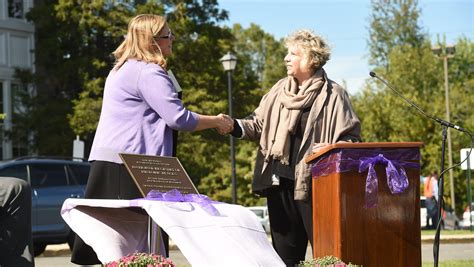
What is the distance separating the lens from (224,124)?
7.43m

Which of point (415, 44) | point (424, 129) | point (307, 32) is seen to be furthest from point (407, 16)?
point (307, 32)

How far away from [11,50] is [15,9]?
180 cm

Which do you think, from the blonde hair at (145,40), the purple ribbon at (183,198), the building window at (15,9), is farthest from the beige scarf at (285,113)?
the building window at (15,9)

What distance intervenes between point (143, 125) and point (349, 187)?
4.58 feet

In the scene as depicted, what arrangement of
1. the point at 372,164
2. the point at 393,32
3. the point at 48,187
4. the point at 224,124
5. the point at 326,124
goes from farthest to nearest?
the point at 393,32 < the point at 48,187 < the point at 326,124 < the point at 224,124 < the point at 372,164

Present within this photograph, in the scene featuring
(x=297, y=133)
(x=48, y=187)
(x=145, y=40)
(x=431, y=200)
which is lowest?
(x=431, y=200)

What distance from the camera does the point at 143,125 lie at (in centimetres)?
664

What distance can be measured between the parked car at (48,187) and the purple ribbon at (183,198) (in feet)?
37.5

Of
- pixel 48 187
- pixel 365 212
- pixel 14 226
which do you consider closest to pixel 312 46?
pixel 365 212

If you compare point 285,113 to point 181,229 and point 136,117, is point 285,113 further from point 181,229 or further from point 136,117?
point 181,229

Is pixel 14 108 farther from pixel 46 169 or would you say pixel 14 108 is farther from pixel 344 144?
pixel 344 144

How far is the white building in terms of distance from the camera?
4384 cm

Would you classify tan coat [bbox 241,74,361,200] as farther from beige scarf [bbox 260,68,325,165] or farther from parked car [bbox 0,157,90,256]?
parked car [bbox 0,157,90,256]

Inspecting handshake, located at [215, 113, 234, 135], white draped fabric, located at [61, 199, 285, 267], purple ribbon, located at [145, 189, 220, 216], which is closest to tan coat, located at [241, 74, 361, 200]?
handshake, located at [215, 113, 234, 135]
